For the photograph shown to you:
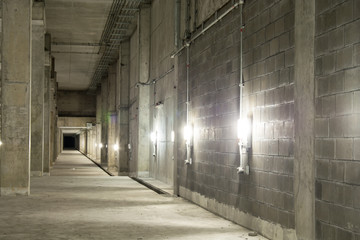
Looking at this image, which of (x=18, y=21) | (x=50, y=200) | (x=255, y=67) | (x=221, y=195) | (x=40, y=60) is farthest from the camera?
(x=40, y=60)

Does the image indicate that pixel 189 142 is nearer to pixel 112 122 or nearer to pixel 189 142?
pixel 189 142

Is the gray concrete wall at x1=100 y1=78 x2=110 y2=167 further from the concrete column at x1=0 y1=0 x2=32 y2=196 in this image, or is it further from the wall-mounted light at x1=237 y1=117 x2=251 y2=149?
the wall-mounted light at x1=237 y1=117 x2=251 y2=149

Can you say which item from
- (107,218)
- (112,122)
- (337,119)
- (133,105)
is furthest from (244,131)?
(112,122)

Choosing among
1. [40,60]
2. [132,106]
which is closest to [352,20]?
[40,60]

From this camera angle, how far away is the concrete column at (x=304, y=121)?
8148mm

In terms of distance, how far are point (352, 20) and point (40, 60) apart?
72.8ft

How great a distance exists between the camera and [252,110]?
10.9 metres

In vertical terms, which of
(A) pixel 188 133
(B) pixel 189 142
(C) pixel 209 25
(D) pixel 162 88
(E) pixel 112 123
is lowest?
(B) pixel 189 142

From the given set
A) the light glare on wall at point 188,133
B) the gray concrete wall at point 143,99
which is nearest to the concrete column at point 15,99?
the light glare on wall at point 188,133

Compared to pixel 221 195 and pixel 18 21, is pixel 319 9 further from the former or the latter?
pixel 18 21

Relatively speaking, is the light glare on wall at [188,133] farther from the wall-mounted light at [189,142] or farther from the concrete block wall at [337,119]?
the concrete block wall at [337,119]

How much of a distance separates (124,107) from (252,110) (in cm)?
2237

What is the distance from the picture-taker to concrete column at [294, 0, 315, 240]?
8.15 m

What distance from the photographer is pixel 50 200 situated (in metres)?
16.4
